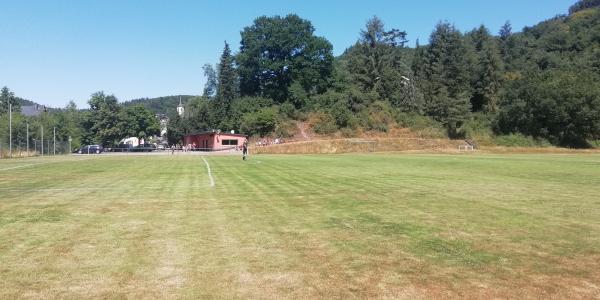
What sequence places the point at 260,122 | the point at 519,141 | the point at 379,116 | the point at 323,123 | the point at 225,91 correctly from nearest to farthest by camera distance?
the point at 260,122
the point at 519,141
the point at 323,123
the point at 379,116
the point at 225,91

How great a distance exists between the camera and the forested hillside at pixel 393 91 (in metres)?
94.1

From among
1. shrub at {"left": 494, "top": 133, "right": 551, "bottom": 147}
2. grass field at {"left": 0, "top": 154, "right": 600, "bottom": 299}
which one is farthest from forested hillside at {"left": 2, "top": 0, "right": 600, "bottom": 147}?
grass field at {"left": 0, "top": 154, "right": 600, "bottom": 299}

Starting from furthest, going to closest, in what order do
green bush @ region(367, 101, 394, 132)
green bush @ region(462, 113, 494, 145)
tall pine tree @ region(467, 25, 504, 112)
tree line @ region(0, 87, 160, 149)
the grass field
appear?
tree line @ region(0, 87, 160, 149)
tall pine tree @ region(467, 25, 504, 112)
green bush @ region(367, 101, 394, 132)
green bush @ region(462, 113, 494, 145)
the grass field

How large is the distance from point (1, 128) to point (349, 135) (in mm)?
66987

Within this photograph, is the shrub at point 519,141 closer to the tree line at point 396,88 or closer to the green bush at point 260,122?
the tree line at point 396,88

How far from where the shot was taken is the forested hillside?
94.1m

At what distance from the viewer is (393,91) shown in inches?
4395

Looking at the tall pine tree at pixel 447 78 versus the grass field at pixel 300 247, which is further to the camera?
the tall pine tree at pixel 447 78

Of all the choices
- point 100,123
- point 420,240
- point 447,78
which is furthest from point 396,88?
point 420,240

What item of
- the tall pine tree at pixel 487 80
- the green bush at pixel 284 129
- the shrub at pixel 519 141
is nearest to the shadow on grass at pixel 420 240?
the green bush at pixel 284 129

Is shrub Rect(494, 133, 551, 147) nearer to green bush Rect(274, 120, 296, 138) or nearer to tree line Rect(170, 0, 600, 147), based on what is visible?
tree line Rect(170, 0, 600, 147)

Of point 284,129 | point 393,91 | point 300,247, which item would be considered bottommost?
point 300,247

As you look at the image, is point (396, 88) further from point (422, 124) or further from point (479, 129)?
point (479, 129)

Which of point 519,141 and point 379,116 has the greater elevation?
point 379,116
